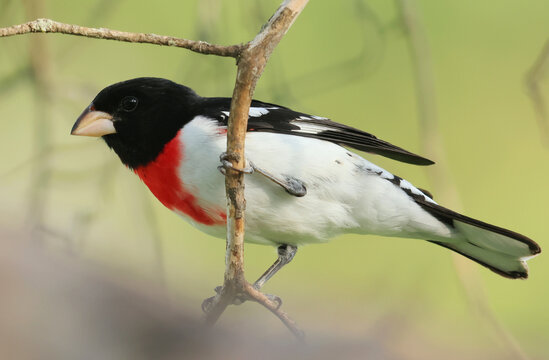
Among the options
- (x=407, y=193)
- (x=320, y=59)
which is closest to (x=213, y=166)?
(x=407, y=193)

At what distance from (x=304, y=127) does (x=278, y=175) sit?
0.32 m

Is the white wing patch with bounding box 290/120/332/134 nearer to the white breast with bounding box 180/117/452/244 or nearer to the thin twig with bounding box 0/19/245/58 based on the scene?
the white breast with bounding box 180/117/452/244

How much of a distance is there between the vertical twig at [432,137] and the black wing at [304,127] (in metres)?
0.34

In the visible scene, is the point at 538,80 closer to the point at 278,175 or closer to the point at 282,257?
the point at 278,175

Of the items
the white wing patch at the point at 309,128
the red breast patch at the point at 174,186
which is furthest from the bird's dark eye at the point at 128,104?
the white wing patch at the point at 309,128

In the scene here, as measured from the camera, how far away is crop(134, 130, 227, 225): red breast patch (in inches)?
102

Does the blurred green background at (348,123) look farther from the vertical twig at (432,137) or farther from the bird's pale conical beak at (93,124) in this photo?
the bird's pale conical beak at (93,124)

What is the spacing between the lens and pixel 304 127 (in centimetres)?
283

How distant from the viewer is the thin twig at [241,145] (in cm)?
185

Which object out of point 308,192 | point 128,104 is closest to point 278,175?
point 308,192

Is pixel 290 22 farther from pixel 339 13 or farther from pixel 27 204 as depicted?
pixel 339 13

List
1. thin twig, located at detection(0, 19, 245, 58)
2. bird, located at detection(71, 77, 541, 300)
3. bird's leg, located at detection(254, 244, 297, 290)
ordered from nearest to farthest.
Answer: thin twig, located at detection(0, 19, 245, 58)
bird, located at detection(71, 77, 541, 300)
bird's leg, located at detection(254, 244, 297, 290)

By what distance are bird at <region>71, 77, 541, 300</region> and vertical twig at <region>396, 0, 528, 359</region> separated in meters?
0.11

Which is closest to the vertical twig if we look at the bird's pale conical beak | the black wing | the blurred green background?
the blurred green background
